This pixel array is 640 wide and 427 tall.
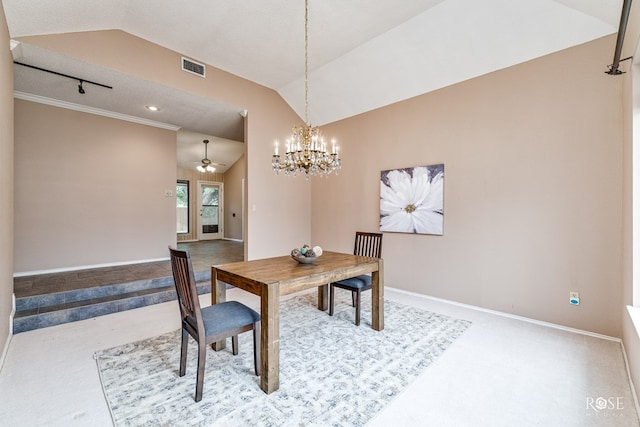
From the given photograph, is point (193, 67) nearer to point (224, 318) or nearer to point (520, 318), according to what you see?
point (224, 318)

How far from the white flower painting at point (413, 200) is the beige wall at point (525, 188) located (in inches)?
4.4

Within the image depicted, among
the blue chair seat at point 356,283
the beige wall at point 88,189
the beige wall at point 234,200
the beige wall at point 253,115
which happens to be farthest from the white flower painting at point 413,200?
the beige wall at point 234,200

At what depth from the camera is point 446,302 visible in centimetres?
391

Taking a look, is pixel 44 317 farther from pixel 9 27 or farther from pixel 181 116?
pixel 181 116

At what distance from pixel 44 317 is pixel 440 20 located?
5471 millimetres

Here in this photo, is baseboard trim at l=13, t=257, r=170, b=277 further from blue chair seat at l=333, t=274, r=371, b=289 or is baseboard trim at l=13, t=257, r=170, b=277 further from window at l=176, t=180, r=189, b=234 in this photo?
blue chair seat at l=333, t=274, r=371, b=289

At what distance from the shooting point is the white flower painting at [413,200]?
4.01 meters

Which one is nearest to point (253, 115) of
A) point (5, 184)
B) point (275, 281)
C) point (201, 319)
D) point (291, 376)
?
point (5, 184)

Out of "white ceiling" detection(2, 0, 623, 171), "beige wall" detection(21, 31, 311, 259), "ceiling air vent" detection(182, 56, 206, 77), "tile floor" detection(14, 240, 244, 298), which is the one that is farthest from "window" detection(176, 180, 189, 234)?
"ceiling air vent" detection(182, 56, 206, 77)

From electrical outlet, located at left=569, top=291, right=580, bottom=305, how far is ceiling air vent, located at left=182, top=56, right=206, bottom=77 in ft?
17.5

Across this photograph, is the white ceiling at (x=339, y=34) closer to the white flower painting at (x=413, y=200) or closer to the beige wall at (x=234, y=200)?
the white flower painting at (x=413, y=200)

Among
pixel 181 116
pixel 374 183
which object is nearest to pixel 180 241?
pixel 181 116

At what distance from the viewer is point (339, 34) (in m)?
3.64

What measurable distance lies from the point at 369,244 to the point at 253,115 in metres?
2.95
